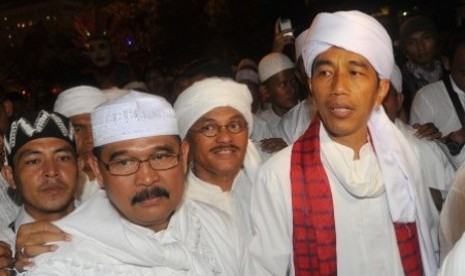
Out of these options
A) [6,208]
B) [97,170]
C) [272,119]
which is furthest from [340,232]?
[272,119]

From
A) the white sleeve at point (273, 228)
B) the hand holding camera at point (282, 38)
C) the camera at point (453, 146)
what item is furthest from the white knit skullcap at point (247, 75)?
the white sleeve at point (273, 228)

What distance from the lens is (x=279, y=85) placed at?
6371mm

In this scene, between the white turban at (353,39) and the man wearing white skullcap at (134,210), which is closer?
the man wearing white skullcap at (134,210)

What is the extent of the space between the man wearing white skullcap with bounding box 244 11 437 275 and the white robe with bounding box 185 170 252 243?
19.2 inches

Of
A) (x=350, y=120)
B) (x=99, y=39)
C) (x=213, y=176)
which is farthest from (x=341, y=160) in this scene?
(x=99, y=39)

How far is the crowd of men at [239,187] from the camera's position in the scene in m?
2.72

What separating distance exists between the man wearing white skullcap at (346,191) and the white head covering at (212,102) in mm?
767

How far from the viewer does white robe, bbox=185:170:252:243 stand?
3.73 meters

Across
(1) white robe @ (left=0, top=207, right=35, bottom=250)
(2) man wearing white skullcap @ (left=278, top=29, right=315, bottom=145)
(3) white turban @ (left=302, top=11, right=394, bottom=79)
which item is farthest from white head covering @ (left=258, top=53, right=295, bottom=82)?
(1) white robe @ (left=0, top=207, right=35, bottom=250)

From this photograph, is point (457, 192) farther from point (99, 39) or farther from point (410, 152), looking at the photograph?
point (99, 39)

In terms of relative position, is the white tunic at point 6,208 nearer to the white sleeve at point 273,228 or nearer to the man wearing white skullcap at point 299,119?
the white sleeve at point 273,228

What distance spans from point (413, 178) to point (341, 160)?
0.39 m

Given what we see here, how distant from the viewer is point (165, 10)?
22.3 m

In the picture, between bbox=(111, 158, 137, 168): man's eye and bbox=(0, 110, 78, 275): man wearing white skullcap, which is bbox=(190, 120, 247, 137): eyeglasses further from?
bbox=(111, 158, 137, 168): man's eye
